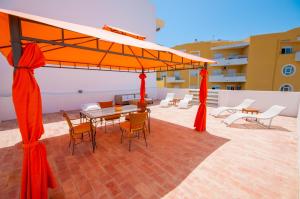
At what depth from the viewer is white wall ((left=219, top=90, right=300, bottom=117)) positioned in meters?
7.12

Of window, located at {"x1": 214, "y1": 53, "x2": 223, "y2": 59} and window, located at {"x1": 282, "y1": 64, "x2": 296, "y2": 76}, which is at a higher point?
window, located at {"x1": 214, "y1": 53, "x2": 223, "y2": 59}

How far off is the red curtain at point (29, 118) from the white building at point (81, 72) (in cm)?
701

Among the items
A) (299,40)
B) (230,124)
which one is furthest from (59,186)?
(299,40)

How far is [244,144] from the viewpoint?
157 inches

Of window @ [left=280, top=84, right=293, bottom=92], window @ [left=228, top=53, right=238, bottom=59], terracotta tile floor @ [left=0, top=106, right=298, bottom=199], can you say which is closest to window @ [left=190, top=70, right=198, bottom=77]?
window @ [left=228, top=53, right=238, bottom=59]

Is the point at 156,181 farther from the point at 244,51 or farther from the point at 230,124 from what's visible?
the point at 244,51

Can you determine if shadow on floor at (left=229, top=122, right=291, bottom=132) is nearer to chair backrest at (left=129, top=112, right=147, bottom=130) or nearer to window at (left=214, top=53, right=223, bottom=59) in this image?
chair backrest at (left=129, top=112, right=147, bottom=130)

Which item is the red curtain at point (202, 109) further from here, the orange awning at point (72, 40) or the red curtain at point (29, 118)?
the red curtain at point (29, 118)

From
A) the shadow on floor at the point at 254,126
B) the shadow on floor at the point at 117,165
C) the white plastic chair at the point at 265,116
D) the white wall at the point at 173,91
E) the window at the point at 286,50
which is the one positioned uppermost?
the window at the point at 286,50

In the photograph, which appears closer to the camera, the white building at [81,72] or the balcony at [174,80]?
the white building at [81,72]

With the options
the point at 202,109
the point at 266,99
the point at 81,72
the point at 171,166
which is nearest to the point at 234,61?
the point at 266,99

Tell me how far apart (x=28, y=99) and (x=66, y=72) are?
7615mm

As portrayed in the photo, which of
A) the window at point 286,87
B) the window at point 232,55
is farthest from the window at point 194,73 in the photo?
the window at point 286,87

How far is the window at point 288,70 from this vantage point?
14.5 m
